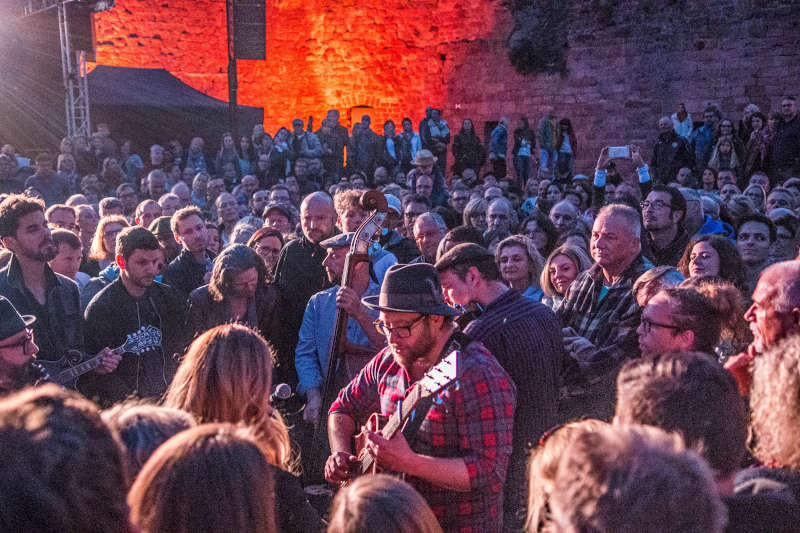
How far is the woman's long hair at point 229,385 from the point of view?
8.64ft

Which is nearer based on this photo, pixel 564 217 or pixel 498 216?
pixel 498 216

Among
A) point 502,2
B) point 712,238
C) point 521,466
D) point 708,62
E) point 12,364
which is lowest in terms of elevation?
point 521,466

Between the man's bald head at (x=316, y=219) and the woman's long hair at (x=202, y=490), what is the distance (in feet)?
12.2

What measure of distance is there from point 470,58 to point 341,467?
18.4m

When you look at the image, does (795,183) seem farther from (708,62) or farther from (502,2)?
(502,2)

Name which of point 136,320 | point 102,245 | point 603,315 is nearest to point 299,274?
point 136,320

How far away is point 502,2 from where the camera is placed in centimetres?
1953

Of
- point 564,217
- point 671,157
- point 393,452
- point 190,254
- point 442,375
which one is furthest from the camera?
point 671,157

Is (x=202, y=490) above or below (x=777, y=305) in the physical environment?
below

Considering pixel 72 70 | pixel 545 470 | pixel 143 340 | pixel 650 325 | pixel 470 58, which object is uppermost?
pixel 470 58

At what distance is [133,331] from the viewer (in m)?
4.30

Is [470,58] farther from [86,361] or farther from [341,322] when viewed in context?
[86,361]

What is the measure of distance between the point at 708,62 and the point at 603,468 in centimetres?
1683

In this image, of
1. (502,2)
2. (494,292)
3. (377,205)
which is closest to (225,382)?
(494,292)
